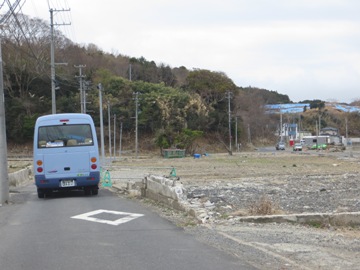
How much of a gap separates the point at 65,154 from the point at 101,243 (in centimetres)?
1099

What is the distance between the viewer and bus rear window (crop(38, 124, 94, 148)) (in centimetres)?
1977

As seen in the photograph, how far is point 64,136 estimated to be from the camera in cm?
1991

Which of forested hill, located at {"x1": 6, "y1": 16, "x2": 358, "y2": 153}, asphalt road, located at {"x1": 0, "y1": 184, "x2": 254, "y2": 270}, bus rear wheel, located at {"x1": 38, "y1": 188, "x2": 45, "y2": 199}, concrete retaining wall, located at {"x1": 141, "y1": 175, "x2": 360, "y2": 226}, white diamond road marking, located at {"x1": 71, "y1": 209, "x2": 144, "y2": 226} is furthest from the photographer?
forested hill, located at {"x1": 6, "y1": 16, "x2": 358, "y2": 153}

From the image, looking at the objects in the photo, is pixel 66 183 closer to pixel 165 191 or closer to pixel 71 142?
pixel 71 142

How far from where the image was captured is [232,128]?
93500mm

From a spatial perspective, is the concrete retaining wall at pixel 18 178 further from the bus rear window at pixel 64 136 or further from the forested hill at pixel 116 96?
the forested hill at pixel 116 96

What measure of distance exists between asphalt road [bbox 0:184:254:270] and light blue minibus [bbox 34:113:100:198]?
530cm

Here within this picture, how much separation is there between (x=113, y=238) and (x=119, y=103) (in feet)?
256

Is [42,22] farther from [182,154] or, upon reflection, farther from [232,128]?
[232,128]

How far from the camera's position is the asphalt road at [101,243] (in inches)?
299

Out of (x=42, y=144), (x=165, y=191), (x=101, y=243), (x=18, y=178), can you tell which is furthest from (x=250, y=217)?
(x=18, y=178)

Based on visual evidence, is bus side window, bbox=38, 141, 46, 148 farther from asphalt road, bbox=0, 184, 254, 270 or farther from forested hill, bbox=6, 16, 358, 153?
forested hill, bbox=6, 16, 358, 153

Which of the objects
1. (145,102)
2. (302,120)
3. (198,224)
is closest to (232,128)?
(145,102)

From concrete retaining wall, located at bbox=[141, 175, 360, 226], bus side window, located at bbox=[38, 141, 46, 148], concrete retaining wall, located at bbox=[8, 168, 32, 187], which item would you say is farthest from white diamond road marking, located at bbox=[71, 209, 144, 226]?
concrete retaining wall, located at bbox=[8, 168, 32, 187]
